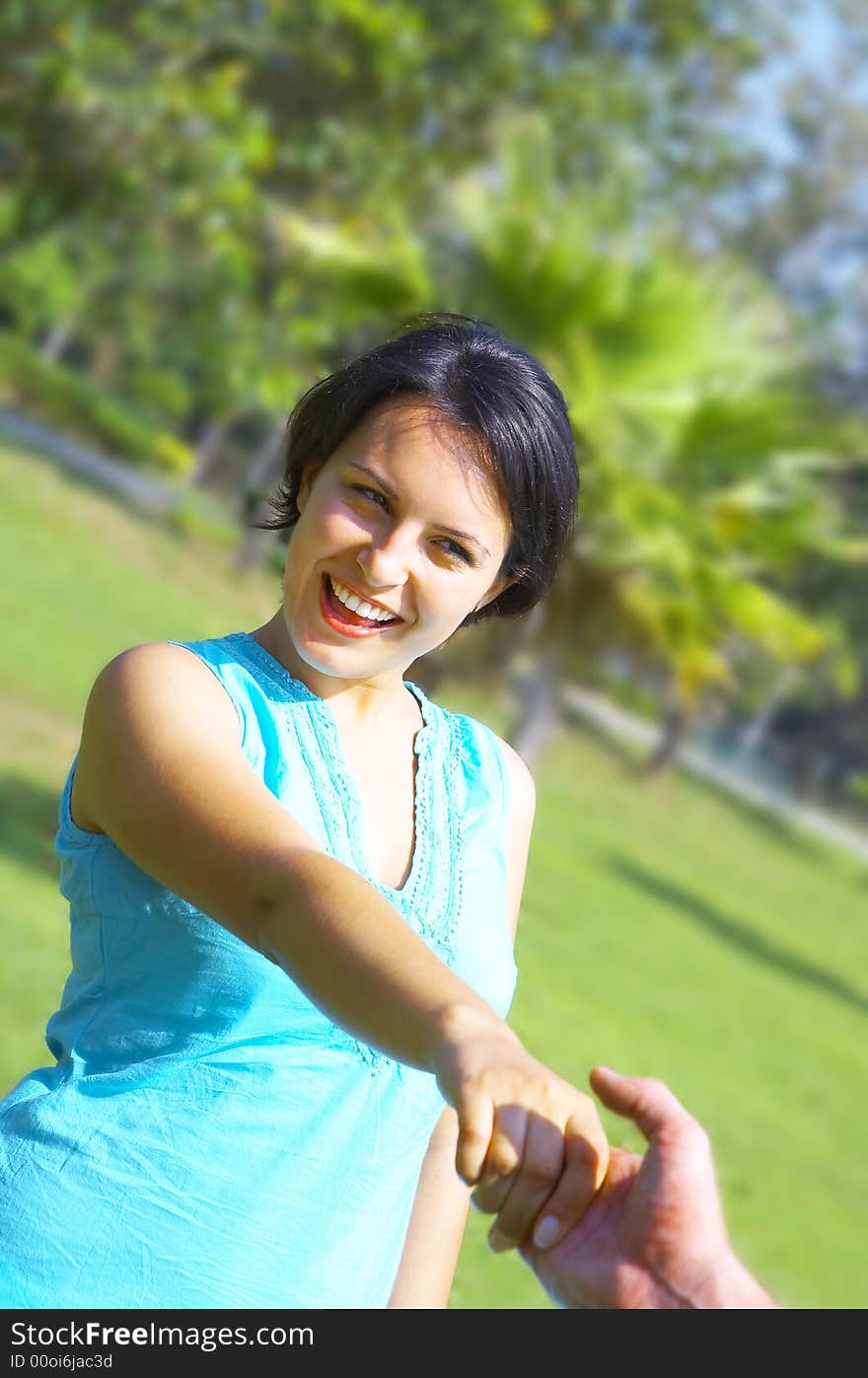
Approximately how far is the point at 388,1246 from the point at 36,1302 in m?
0.37

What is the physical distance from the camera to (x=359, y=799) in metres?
1.77

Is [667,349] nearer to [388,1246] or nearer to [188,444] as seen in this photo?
[388,1246]

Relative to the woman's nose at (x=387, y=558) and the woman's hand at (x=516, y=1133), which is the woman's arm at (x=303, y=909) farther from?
the woman's nose at (x=387, y=558)

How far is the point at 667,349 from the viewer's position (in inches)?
335

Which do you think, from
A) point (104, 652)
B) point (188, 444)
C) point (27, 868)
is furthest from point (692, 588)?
point (188, 444)

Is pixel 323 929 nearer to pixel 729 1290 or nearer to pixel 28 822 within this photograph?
pixel 729 1290

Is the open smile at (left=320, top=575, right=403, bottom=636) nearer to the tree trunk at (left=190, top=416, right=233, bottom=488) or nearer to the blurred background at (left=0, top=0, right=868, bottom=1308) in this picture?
the blurred background at (left=0, top=0, right=868, bottom=1308)

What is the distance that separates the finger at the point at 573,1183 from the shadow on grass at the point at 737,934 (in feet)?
39.3

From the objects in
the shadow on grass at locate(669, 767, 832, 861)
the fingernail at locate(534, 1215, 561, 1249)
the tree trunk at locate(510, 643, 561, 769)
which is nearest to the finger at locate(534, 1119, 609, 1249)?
the fingernail at locate(534, 1215, 561, 1249)

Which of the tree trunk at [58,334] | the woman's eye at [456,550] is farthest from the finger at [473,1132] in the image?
the tree trunk at [58,334]

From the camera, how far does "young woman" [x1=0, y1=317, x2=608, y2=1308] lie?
4.48 ft

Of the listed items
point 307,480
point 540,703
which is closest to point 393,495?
point 307,480

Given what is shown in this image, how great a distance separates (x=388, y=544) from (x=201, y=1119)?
1.98 feet

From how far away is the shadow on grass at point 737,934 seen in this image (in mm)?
13078
